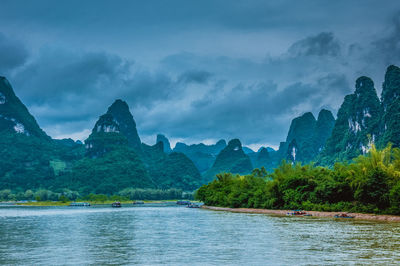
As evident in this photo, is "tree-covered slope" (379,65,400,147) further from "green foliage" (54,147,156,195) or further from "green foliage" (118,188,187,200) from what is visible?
"green foliage" (54,147,156,195)

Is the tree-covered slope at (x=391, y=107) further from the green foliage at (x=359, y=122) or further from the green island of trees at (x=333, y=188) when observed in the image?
the green island of trees at (x=333, y=188)

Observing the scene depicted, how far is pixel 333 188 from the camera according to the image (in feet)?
166

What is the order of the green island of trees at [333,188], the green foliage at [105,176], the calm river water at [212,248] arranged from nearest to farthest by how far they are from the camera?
the calm river water at [212,248], the green island of trees at [333,188], the green foliage at [105,176]

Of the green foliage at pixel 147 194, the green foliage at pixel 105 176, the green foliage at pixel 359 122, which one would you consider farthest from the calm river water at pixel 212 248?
the green foliage at pixel 105 176

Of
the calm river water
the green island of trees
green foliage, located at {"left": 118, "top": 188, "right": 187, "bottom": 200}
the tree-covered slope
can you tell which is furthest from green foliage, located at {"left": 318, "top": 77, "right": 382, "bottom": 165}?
Result: the calm river water

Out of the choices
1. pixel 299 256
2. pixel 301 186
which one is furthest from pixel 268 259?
pixel 301 186

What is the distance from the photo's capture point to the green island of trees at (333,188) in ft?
140

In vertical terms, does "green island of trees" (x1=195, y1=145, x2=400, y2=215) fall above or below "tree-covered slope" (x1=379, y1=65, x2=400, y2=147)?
below

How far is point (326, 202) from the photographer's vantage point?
52.3 meters

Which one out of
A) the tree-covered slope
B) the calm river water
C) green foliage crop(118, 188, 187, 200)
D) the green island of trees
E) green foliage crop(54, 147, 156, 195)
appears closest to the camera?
the calm river water

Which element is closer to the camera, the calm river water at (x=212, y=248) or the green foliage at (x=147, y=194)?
the calm river water at (x=212, y=248)

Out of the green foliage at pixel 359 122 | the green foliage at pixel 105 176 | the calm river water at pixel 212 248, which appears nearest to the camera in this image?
the calm river water at pixel 212 248

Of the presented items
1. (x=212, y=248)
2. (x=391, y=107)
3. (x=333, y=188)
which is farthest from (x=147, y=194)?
(x=212, y=248)

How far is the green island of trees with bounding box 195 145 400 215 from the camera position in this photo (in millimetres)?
42562
